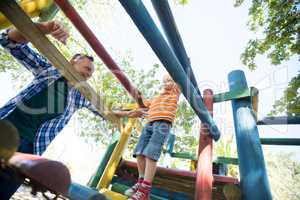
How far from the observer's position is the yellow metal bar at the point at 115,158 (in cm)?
203

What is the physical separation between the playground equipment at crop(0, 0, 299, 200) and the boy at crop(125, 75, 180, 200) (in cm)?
21

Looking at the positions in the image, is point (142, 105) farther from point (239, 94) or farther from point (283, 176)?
point (283, 176)

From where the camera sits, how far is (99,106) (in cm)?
183

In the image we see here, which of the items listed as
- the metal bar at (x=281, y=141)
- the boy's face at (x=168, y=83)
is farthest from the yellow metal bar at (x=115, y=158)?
the metal bar at (x=281, y=141)

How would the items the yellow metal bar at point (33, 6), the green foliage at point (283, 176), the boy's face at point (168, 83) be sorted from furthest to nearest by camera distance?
the green foliage at point (283, 176) < the boy's face at point (168, 83) < the yellow metal bar at point (33, 6)

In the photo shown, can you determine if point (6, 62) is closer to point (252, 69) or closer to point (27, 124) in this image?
point (252, 69)

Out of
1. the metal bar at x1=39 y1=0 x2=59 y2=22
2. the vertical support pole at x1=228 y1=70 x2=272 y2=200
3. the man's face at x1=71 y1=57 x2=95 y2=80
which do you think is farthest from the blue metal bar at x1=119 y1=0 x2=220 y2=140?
the metal bar at x1=39 y1=0 x2=59 y2=22

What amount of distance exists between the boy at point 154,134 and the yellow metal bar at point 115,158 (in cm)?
16

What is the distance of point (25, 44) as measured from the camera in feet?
4.54

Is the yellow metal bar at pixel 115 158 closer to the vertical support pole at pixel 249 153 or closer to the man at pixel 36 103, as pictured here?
the man at pixel 36 103

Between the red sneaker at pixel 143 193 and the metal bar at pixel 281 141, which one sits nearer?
the red sneaker at pixel 143 193

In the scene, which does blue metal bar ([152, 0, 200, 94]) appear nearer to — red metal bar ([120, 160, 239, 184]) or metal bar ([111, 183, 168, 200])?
red metal bar ([120, 160, 239, 184])

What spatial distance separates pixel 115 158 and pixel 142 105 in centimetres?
56

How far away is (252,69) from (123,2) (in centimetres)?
550
